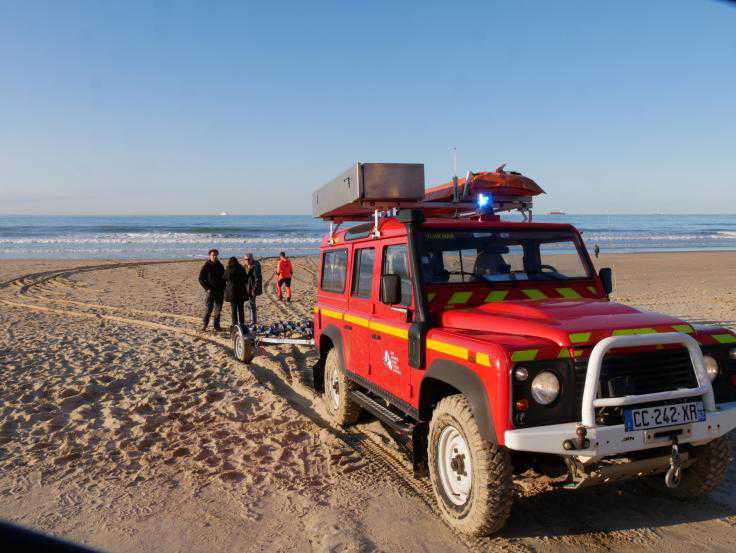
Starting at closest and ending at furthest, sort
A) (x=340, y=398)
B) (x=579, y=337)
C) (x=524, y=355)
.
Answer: (x=524, y=355)
(x=579, y=337)
(x=340, y=398)

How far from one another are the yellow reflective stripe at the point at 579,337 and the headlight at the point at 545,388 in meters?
0.25

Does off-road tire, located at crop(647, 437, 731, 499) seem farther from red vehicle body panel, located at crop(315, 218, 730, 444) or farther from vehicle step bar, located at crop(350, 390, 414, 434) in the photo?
vehicle step bar, located at crop(350, 390, 414, 434)

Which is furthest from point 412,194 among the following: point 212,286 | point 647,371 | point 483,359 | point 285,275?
point 285,275

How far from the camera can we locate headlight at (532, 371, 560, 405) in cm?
327

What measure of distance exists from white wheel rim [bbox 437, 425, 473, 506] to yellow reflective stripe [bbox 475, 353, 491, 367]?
590mm

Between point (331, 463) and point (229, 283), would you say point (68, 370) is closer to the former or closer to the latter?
point (229, 283)

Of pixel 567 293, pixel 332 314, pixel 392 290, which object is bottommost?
pixel 332 314

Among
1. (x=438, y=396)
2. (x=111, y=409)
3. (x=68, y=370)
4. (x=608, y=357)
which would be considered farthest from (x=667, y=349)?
(x=68, y=370)

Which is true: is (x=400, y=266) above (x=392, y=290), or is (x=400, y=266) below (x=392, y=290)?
above

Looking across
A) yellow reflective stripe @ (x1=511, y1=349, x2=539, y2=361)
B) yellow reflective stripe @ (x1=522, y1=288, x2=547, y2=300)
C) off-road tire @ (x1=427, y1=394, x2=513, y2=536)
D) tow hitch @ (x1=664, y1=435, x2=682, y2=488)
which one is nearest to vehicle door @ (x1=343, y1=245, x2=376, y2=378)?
yellow reflective stripe @ (x1=522, y1=288, x2=547, y2=300)

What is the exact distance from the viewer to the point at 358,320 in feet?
18.1

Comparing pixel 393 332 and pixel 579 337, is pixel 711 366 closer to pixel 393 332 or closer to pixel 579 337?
pixel 579 337

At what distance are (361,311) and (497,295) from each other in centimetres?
143

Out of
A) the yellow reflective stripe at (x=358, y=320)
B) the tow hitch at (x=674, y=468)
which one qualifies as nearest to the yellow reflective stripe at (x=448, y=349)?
Answer: the yellow reflective stripe at (x=358, y=320)
